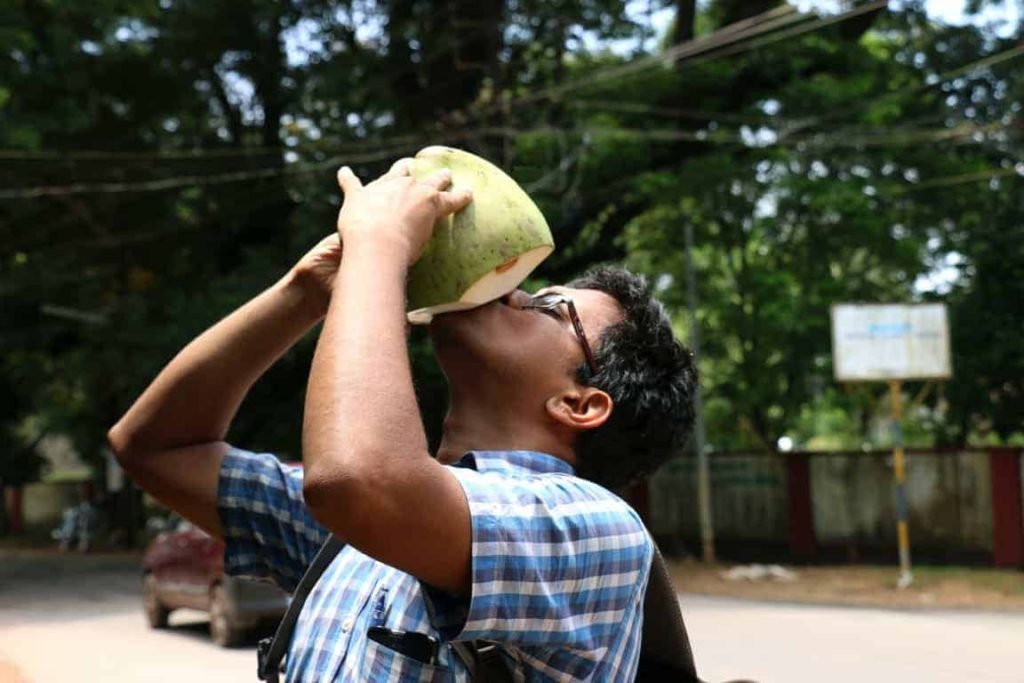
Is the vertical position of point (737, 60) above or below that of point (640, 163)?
above

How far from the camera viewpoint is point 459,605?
64.0 inches

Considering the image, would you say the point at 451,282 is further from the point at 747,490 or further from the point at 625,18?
the point at 747,490

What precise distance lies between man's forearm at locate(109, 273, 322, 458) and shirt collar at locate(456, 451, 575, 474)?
1.59 feet

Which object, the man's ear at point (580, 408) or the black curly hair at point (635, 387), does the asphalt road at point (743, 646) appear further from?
the man's ear at point (580, 408)

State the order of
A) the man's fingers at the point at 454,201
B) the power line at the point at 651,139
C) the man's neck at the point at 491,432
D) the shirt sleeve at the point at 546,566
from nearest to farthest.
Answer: the shirt sleeve at the point at 546,566 < the man's fingers at the point at 454,201 < the man's neck at the point at 491,432 < the power line at the point at 651,139

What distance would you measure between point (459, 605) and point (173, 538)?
479 inches

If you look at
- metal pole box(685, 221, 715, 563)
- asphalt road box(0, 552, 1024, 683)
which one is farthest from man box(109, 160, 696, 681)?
metal pole box(685, 221, 715, 563)

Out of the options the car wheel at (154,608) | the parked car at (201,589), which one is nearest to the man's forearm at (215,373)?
the parked car at (201,589)

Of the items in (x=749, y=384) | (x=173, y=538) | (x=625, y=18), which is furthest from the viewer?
(x=749, y=384)

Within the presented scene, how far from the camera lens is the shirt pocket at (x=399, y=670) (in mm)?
1692

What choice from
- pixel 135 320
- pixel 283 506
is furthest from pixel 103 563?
pixel 283 506

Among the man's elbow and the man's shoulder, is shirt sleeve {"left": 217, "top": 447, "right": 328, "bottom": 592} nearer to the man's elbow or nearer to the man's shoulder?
the man's shoulder

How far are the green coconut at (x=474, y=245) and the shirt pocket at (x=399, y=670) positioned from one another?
1.60 ft

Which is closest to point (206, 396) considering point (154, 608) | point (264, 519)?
point (264, 519)
